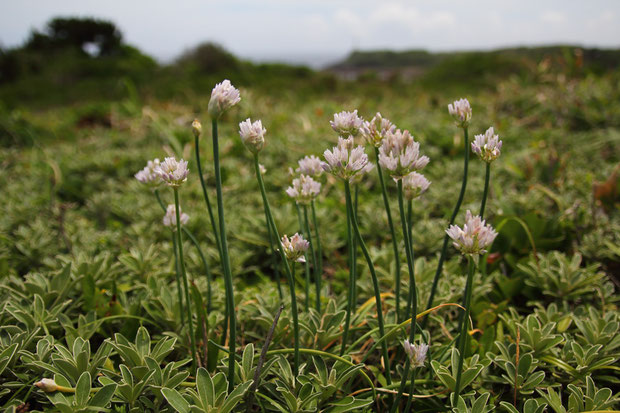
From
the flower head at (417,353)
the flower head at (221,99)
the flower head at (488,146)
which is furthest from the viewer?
the flower head at (488,146)

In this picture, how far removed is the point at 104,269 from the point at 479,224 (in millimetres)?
1720

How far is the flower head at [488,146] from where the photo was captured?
1078mm

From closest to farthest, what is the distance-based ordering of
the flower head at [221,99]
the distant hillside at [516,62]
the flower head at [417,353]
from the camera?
the flower head at [221,99] < the flower head at [417,353] < the distant hillside at [516,62]

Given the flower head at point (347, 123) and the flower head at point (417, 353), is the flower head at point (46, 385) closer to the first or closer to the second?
the flower head at point (417, 353)

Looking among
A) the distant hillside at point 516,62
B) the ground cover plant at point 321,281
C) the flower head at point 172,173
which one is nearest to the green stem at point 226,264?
the ground cover plant at point 321,281

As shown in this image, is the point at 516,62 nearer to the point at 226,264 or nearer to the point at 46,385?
the point at 226,264

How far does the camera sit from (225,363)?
4.15ft

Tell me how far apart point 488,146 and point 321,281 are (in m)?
1.08

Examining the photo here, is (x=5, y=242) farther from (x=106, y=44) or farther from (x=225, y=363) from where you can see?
(x=106, y=44)

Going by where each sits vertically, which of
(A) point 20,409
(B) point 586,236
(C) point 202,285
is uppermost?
(B) point 586,236

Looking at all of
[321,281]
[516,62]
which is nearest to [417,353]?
[321,281]

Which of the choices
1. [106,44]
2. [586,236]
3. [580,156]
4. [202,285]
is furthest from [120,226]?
[106,44]

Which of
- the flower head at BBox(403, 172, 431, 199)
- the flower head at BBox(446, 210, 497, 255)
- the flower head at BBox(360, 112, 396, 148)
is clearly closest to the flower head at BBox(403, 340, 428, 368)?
the flower head at BBox(446, 210, 497, 255)

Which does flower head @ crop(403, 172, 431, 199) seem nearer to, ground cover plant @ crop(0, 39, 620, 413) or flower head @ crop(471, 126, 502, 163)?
ground cover plant @ crop(0, 39, 620, 413)
